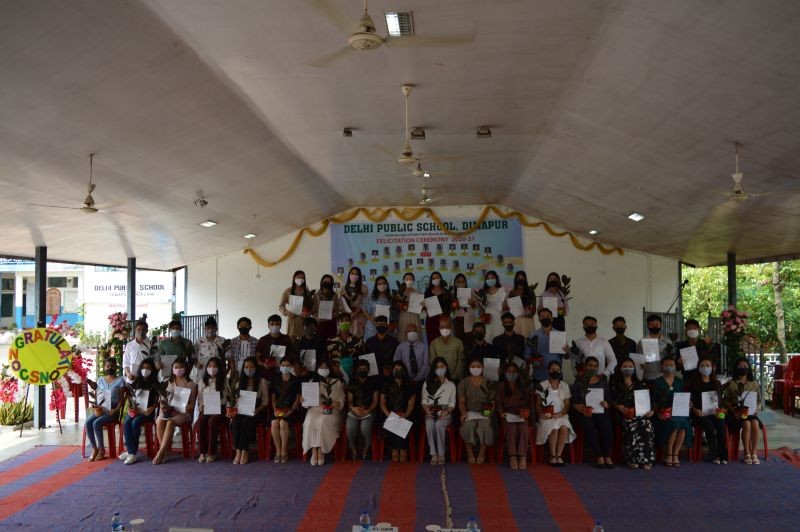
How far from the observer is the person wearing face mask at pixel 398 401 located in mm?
6789

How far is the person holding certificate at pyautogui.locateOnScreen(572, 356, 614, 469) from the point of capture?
6.59 m

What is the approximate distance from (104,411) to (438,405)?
12.1 ft

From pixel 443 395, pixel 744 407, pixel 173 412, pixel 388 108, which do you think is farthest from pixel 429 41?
pixel 744 407

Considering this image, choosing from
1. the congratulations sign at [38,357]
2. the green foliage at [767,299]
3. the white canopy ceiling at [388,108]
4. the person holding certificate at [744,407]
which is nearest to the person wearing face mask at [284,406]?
the white canopy ceiling at [388,108]

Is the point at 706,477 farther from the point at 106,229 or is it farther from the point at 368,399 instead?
the point at 106,229

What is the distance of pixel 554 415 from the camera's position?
6.68m

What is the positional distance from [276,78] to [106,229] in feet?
16.2

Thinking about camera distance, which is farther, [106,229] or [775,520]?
[106,229]

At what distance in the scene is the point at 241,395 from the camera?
22.9ft

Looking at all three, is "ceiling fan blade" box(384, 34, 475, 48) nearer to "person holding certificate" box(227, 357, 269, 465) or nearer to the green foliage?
"person holding certificate" box(227, 357, 269, 465)

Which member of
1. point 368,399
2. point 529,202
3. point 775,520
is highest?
point 529,202

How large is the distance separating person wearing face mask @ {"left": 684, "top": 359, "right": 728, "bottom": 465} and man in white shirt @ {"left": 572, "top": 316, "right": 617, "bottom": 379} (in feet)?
2.83

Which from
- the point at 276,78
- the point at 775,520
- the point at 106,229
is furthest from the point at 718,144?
the point at 106,229

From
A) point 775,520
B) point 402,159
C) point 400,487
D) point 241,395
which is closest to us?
point 775,520
